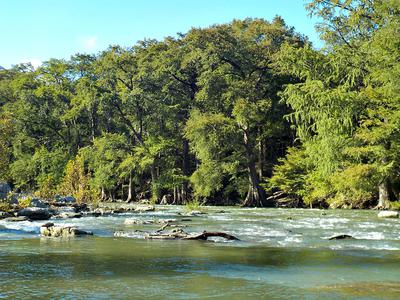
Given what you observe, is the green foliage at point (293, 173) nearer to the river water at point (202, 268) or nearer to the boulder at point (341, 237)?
the river water at point (202, 268)

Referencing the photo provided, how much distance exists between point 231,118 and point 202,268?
112 feet

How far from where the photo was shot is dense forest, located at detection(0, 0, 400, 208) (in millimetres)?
28578

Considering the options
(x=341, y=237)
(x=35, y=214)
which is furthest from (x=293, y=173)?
(x=341, y=237)

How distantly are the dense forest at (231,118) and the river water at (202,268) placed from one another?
607 inches

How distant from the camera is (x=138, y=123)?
51.8m

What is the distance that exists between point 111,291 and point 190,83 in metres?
42.0

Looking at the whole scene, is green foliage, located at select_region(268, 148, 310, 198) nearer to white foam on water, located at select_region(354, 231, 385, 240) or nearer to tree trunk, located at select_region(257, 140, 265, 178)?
tree trunk, located at select_region(257, 140, 265, 178)

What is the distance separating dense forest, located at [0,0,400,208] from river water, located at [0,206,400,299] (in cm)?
1542

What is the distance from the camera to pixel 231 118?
139 feet

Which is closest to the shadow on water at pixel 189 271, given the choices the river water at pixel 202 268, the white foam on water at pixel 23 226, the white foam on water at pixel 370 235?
the river water at pixel 202 268

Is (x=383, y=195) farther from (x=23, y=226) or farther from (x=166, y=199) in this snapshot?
(x=166, y=199)

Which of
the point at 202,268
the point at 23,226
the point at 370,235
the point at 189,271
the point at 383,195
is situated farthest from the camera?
the point at 383,195

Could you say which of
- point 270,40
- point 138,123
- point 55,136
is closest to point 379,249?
point 270,40

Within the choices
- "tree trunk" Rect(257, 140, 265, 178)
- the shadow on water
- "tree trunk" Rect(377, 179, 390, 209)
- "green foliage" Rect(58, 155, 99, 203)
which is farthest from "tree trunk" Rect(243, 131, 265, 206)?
the shadow on water
